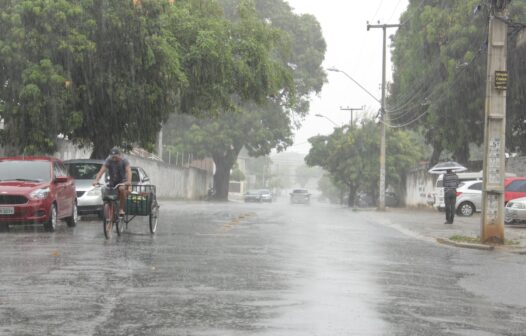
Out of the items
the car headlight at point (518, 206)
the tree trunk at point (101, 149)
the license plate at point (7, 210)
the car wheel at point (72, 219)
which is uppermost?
the tree trunk at point (101, 149)

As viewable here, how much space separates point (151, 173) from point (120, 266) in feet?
134

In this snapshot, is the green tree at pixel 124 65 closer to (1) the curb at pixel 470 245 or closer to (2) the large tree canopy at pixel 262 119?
(1) the curb at pixel 470 245

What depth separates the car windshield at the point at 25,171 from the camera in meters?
17.0

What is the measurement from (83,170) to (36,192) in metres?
5.81

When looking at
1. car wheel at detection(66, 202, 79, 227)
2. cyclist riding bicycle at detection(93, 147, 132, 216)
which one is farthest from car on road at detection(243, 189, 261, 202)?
cyclist riding bicycle at detection(93, 147, 132, 216)

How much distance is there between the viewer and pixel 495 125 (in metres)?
16.1

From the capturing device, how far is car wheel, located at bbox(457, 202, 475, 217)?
3228 centimetres

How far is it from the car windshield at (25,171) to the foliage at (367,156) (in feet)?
155

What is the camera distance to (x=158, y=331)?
6.37 metres

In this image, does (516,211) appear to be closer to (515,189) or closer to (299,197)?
(515,189)

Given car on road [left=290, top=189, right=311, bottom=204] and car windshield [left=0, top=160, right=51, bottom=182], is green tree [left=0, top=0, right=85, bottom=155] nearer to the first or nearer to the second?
car windshield [left=0, top=160, right=51, bottom=182]

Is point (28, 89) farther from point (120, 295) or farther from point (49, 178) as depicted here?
point (120, 295)

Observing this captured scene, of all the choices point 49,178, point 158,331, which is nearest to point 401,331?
point 158,331

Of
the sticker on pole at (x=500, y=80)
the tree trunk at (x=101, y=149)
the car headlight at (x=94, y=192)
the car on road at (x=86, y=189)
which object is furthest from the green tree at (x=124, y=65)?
the sticker on pole at (x=500, y=80)
